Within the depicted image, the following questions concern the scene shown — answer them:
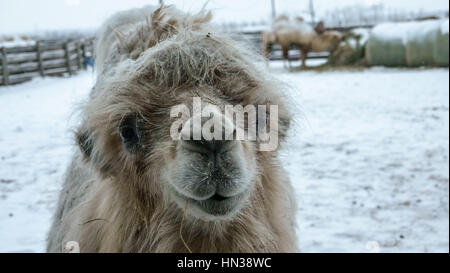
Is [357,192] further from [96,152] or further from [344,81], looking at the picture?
[344,81]

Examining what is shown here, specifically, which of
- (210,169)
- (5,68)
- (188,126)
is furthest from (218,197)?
(5,68)

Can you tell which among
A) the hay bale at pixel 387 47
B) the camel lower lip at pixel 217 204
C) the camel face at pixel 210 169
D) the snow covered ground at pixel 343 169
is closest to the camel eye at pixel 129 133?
the camel face at pixel 210 169

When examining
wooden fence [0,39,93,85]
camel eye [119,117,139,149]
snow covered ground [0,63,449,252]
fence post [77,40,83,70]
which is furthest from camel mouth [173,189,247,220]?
fence post [77,40,83,70]

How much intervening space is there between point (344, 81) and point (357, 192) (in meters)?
9.74

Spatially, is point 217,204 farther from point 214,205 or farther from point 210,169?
point 210,169

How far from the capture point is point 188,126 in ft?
5.40

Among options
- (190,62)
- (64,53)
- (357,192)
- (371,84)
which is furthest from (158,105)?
(64,53)

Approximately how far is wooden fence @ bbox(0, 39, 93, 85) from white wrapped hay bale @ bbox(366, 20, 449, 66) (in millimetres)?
12422

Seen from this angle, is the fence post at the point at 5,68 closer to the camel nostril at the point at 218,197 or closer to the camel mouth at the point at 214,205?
the camel mouth at the point at 214,205

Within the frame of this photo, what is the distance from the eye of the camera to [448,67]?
1515 cm

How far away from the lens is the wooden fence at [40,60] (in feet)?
47.8

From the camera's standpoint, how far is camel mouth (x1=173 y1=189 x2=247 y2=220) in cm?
180

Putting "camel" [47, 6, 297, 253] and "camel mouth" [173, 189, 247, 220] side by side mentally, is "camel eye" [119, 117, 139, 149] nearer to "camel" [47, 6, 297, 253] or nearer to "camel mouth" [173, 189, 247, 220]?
"camel" [47, 6, 297, 253]
